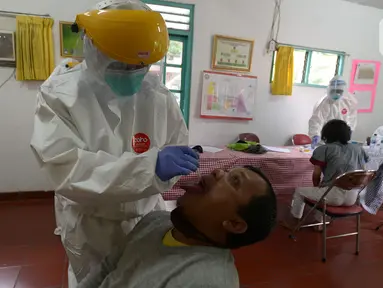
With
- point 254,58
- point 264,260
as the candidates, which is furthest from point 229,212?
point 254,58

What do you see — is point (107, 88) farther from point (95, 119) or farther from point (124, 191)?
point (124, 191)

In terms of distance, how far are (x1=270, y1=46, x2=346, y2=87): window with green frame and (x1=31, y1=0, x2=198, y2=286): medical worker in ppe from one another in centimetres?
347

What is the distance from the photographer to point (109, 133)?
0.89 metres

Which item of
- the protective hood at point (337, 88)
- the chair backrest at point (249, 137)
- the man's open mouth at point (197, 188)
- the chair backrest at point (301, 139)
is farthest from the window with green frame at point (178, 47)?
the man's open mouth at point (197, 188)

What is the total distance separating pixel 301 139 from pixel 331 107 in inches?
23.4

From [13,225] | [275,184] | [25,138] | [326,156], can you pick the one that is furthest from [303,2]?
[13,225]

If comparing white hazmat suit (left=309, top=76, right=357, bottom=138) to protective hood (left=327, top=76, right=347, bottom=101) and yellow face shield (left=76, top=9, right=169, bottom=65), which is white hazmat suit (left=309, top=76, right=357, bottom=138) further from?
yellow face shield (left=76, top=9, right=169, bottom=65)

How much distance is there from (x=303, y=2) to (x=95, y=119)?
12.6 feet

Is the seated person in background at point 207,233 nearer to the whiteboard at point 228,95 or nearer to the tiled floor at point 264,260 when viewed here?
the tiled floor at point 264,260

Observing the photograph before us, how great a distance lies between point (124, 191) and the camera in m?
0.70

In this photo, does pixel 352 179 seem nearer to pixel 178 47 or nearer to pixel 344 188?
pixel 344 188

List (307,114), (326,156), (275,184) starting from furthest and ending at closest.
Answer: (307,114)
(275,184)
(326,156)

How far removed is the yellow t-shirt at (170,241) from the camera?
2.80 feet

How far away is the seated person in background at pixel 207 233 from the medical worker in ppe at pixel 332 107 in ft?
9.94
